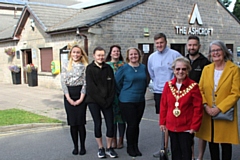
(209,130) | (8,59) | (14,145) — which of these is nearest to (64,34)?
(8,59)

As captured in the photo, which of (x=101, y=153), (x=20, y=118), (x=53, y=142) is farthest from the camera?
(x=20, y=118)

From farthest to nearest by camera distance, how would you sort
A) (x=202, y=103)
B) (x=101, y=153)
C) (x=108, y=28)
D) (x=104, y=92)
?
(x=108, y=28) < (x=101, y=153) < (x=104, y=92) < (x=202, y=103)

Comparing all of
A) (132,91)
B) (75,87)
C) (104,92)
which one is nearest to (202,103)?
(132,91)

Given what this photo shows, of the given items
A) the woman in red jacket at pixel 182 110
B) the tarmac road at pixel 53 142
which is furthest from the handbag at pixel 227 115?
the tarmac road at pixel 53 142

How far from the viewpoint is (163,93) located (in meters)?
4.02

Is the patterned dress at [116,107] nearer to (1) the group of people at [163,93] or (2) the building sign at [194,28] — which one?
(1) the group of people at [163,93]

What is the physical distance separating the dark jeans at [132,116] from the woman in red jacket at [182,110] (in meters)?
1.16

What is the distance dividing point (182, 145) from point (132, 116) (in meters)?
1.34

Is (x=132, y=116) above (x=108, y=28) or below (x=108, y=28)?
below

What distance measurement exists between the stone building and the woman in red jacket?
9419 mm

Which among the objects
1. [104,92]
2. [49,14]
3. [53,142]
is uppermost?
[49,14]

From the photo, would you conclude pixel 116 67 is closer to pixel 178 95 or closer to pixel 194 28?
pixel 178 95

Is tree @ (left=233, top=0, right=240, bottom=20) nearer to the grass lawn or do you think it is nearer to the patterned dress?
the grass lawn

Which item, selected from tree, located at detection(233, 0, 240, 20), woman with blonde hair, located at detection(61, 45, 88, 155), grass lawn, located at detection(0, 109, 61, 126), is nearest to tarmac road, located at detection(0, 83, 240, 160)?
grass lawn, located at detection(0, 109, 61, 126)
